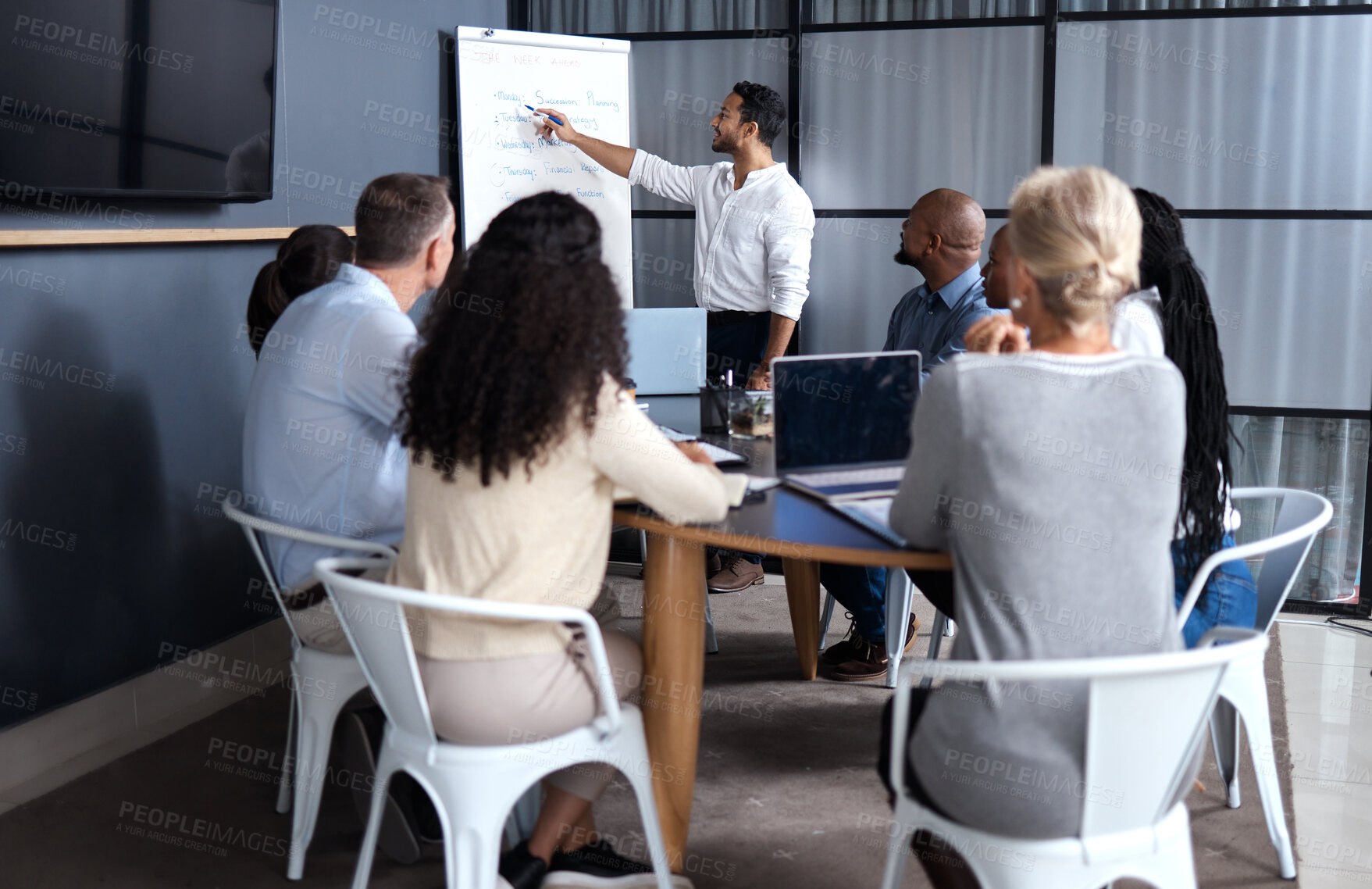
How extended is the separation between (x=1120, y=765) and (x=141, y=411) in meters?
2.38

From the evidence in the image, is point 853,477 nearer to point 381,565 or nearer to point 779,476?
point 779,476

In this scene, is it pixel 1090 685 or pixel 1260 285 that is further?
pixel 1260 285

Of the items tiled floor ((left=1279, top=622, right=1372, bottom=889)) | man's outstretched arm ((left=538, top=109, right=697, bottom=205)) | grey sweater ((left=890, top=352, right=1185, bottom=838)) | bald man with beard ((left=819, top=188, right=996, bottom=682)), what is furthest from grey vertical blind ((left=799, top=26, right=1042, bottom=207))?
grey sweater ((left=890, top=352, right=1185, bottom=838))

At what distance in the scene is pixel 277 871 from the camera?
2.27 m

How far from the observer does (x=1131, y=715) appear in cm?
143

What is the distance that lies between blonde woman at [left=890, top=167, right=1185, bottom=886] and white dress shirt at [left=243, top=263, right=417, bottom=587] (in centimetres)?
111

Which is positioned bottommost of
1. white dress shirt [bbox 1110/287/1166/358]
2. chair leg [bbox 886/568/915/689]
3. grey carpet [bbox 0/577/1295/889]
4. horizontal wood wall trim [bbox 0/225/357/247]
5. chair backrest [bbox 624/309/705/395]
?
grey carpet [bbox 0/577/1295/889]

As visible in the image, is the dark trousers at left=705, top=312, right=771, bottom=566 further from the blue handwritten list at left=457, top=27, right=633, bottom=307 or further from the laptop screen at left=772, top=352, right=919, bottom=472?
the laptop screen at left=772, top=352, right=919, bottom=472

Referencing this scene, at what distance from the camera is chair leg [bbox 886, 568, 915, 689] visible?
306 cm

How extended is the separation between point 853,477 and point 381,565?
896 millimetres

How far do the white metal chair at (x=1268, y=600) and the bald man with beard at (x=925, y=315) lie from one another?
0.99m

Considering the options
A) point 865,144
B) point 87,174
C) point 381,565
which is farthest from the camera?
point 865,144

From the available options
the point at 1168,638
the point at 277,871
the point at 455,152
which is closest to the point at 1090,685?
the point at 1168,638

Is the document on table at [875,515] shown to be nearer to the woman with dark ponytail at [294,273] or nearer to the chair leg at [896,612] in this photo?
the chair leg at [896,612]
